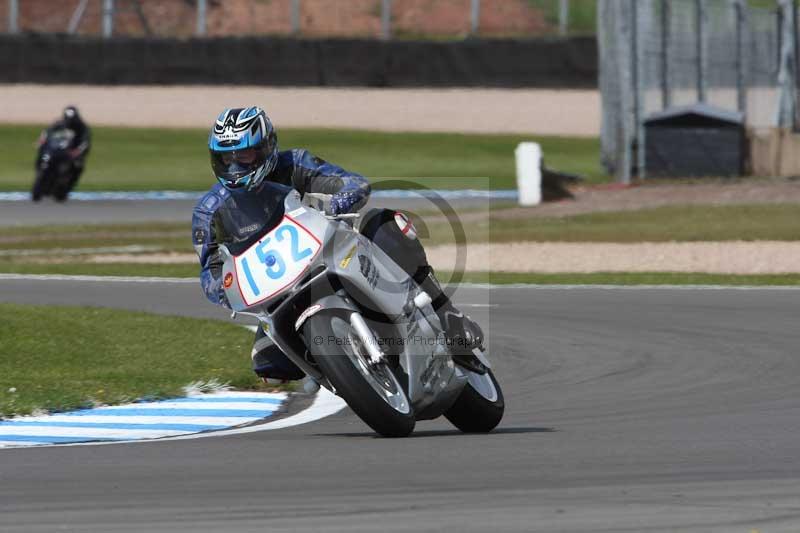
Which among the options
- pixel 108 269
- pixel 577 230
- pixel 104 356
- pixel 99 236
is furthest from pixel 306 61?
pixel 104 356

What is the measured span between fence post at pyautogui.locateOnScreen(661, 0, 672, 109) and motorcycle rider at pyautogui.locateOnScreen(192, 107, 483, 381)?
2080 cm

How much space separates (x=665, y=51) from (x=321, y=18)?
1637 centimetres

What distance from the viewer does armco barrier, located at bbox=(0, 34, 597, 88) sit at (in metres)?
38.9

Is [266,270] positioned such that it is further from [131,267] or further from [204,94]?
[204,94]

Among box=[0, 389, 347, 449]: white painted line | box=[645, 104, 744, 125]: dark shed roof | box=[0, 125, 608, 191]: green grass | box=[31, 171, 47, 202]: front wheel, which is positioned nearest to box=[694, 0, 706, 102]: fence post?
box=[645, 104, 744, 125]: dark shed roof

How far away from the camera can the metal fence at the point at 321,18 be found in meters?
40.8

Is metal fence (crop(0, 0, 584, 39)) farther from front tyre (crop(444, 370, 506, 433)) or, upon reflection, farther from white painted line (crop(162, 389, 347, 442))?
front tyre (crop(444, 370, 506, 433))

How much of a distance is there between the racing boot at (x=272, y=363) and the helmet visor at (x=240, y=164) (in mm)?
763

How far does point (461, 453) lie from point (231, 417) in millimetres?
2238

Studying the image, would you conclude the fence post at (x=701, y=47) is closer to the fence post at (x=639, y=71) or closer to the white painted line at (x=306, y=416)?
the fence post at (x=639, y=71)

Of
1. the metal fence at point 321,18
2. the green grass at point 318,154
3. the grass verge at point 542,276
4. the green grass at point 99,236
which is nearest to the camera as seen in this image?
the grass verge at point 542,276

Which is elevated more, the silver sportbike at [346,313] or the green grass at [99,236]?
the silver sportbike at [346,313]

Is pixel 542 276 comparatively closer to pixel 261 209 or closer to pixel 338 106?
pixel 261 209

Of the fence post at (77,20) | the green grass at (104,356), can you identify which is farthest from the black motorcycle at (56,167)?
the green grass at (104,356)
